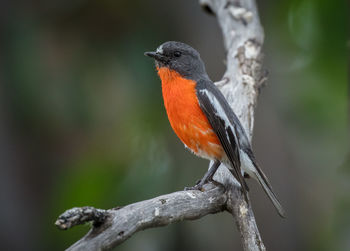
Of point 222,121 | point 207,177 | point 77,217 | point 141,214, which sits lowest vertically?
point 207,177

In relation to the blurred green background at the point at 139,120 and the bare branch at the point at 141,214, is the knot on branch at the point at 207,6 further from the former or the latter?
the bare branch at the point at 141,214

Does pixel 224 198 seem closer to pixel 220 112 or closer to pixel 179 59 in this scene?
pixel 220 112

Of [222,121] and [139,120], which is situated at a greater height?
[139,120]

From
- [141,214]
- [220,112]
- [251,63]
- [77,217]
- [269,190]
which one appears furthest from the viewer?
[251,63]

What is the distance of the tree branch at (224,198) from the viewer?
269 centimetres

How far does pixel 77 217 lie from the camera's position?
8.18 feet

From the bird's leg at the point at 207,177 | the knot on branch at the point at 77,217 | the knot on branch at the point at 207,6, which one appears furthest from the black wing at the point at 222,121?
the knot on branch at the point at 207,6

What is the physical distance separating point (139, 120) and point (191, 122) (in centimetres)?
333

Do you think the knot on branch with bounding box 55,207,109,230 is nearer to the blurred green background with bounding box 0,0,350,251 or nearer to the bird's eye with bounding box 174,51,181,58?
the bird's eye with bounding box 174,51,181,58

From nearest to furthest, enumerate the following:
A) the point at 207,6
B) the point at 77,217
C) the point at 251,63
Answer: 1. the point at 77,217
2. the point at 251,63
3. the point at 207,6

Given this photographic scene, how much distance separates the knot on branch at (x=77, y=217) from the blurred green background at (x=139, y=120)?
3.64m

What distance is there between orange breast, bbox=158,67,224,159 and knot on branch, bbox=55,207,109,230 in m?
1.73

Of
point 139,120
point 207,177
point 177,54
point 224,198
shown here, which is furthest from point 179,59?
point 139,120

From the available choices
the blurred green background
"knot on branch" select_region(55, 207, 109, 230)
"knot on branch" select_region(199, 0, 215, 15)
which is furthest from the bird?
the blurred green background
